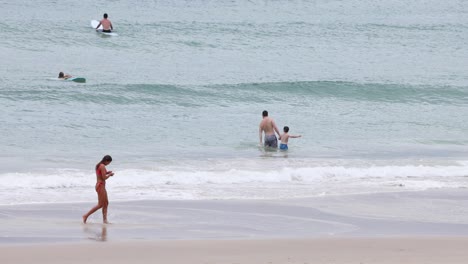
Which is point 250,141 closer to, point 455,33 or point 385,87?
point 385,87

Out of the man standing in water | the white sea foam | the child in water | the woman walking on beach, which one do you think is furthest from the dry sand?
the man standing in water

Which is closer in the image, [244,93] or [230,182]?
[230,182]

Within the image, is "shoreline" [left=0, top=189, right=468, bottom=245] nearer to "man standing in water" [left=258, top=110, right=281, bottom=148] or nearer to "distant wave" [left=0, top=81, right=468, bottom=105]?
"man standing in water" [left=258, top=110, right=281, bottom=148]

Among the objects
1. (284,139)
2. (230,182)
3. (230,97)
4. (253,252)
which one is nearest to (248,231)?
(253,252)

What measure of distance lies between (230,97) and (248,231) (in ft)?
49.9

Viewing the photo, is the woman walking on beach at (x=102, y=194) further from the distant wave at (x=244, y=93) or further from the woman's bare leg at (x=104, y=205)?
the distant wave at (x=244, y=93)

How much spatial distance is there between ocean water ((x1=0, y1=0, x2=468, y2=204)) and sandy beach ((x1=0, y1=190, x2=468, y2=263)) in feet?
3.60

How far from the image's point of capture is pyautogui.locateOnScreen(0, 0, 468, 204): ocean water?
53.9ft

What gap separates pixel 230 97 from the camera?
2669 centimetres

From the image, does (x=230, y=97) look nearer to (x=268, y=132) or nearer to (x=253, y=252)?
(x=268, y=132)

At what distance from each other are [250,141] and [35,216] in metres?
9.13

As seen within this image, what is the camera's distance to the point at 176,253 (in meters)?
10.2

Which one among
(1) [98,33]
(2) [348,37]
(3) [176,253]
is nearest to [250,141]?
(3) [176,253]

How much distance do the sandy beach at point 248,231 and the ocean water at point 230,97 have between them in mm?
1097
